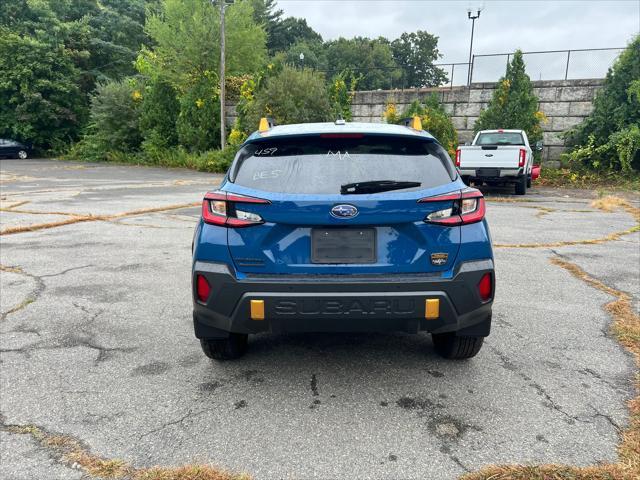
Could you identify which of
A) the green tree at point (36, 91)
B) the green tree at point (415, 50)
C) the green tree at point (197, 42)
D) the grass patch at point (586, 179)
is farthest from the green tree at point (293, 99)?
the green tree at point (415, 50)

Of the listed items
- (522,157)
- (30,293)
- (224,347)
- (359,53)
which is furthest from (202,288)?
(359,53)

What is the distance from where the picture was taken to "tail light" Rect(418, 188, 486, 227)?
8.99 ft

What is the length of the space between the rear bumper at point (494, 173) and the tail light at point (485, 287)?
11180 mm

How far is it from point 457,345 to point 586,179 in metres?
16.8

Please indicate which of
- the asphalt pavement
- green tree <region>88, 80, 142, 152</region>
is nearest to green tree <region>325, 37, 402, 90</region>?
green tree <region>88, 80, 142, 152</region>

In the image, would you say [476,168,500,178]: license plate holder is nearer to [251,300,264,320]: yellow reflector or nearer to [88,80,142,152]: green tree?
[251,300,264,320]: yellow reflector

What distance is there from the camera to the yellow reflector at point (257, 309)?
270 centimetres

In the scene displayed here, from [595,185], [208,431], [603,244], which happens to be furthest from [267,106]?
[208,431]

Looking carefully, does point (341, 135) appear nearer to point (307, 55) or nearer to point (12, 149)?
point (12, 149)

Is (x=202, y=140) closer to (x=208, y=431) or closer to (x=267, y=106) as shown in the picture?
(x=267, y=106)

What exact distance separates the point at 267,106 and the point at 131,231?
523 inches

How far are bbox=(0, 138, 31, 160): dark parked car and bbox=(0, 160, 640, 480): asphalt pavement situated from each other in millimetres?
31441

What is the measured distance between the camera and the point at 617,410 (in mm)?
2734

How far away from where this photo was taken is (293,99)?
19.9m
